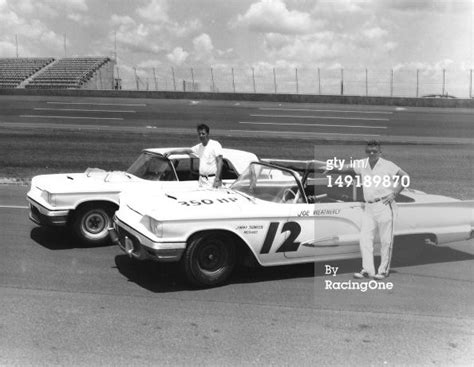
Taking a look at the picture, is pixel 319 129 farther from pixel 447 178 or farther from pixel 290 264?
pixel 290 264

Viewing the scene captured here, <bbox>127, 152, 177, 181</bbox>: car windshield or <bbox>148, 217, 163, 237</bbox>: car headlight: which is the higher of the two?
<bbox>127, 152, 177, 181</bbox>: car windshield

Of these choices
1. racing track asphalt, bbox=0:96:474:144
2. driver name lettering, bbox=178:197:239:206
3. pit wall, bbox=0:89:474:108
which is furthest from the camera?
pit wall, bbox=0:89:474:108

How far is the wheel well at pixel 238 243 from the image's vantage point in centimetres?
563

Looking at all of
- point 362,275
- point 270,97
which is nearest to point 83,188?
point 362,275

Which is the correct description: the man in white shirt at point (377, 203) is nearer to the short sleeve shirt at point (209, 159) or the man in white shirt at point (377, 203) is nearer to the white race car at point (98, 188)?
the short sleeve shirt at point (209, 159)

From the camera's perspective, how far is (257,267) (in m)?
6.50

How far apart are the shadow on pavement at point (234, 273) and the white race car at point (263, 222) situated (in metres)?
0.25

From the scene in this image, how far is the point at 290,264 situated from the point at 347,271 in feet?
2.20

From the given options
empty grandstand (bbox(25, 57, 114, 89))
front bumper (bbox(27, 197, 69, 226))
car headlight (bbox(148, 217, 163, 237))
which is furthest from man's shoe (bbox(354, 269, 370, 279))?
empty grandstand (bbox(25, 57, 114, 89))

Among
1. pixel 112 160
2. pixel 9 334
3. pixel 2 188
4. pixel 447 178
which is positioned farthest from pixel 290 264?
pixel 112 160

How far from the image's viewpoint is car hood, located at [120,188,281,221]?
5.59 metres

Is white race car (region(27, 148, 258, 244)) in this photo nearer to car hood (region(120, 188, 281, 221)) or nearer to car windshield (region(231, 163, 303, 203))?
car hood (region(120, 188, 281, 221))

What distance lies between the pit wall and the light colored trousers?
94.1 ft

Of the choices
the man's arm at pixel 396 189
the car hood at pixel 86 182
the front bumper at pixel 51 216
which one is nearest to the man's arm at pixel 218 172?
the car hood at pixel 86 182
